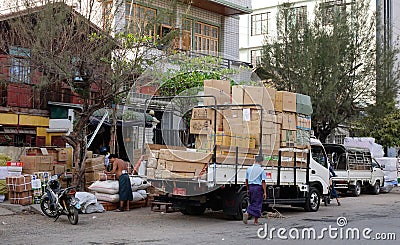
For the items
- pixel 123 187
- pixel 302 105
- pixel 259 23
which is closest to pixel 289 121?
pixel 302 105

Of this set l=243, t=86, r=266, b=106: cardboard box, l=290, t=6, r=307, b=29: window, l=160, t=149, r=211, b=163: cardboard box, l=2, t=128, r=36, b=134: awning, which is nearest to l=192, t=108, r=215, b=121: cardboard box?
l=243, t=86, r=266, b=106: cardboard box

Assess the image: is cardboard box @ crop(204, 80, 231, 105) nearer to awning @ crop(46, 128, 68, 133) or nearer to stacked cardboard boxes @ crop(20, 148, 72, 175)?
stacked cardboard boxes @ crop(20, 148, 72, 175)

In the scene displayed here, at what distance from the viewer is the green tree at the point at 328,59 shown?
76.3 ft

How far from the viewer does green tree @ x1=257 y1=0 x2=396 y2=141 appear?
76.3ft

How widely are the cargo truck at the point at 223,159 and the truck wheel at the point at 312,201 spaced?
54.8 inches

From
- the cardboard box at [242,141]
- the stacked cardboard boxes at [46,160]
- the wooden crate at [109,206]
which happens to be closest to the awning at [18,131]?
the stacked cardboard boxes at [46,160]

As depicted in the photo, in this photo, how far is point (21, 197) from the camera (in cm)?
1608

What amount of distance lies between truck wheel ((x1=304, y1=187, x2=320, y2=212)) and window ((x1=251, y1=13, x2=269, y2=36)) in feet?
77.5

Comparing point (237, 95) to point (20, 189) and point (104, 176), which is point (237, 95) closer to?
point (104, 176)

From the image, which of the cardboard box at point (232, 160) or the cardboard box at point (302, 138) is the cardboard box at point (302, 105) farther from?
the cardboard box at point (232, 160)

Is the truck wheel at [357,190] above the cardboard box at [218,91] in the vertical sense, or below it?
below

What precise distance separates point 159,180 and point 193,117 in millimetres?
1788

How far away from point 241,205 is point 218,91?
2.84 m

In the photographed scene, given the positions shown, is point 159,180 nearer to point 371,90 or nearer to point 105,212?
point 105,212
